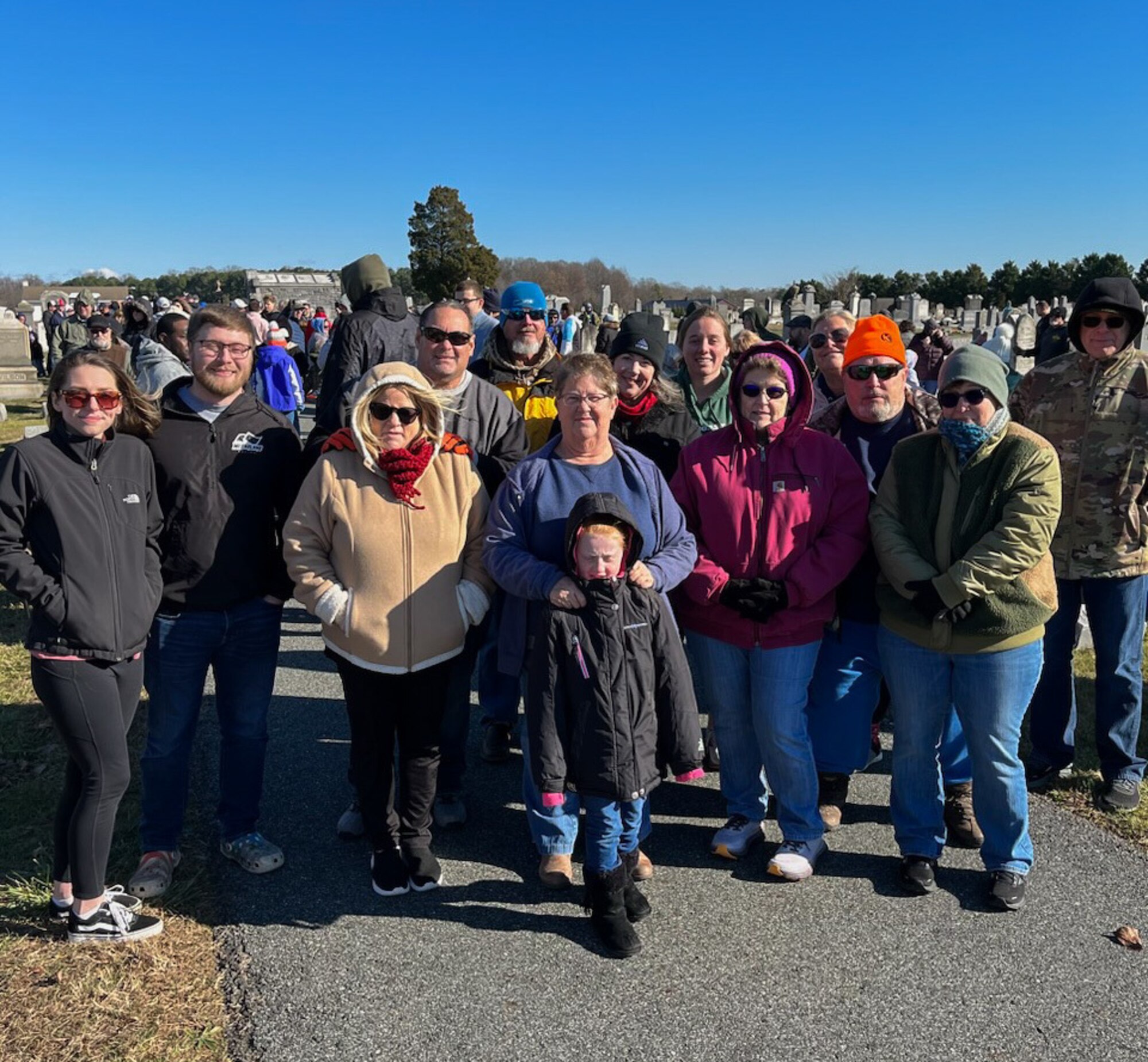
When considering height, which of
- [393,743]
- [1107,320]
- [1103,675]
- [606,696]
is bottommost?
[393,743]

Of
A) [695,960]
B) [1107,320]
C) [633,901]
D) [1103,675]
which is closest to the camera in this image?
[695,960]

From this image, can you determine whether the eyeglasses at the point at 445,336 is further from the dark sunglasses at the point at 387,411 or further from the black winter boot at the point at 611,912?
the black winter boot at the point at 611,912

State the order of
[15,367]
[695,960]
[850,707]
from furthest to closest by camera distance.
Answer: [15,367] < [850,707] < [695,960]

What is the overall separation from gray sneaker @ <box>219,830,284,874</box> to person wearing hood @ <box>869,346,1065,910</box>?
2.45 m

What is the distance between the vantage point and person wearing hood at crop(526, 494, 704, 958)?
3234mm

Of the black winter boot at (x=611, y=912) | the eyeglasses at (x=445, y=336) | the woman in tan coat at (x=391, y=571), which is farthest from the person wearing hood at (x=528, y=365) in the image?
the black winter boot at (x=611, y=912)

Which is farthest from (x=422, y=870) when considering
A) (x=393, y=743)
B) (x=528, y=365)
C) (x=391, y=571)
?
(x=528, y=365)

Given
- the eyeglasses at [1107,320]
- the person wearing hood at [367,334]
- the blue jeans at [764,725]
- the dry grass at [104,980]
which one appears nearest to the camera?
the dry grass at [104,980]

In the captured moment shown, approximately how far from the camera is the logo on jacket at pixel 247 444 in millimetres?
3451

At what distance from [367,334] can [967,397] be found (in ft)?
10.6

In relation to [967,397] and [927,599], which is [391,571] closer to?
[927,599]

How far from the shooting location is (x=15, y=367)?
65.9 feet

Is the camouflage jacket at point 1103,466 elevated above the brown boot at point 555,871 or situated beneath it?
elevated above

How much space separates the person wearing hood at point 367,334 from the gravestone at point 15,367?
17.4 metres
